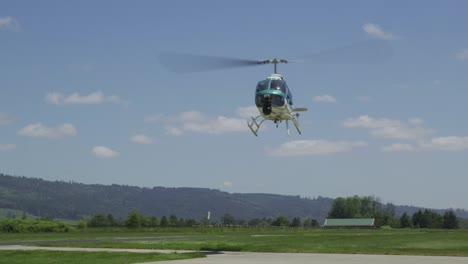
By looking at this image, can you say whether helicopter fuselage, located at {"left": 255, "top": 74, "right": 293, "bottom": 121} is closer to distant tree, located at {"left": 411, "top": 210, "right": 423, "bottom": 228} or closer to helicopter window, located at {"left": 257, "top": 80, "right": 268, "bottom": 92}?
helicopter window, located at {"left": 257, "top": 80, "right": 268, "bottom": 92}

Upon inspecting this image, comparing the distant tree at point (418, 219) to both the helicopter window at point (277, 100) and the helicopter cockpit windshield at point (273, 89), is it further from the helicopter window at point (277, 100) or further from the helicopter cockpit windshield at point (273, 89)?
the helicopter window at point (277, 100)

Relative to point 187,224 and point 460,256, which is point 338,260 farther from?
point 187,224

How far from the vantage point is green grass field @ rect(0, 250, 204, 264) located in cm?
3870

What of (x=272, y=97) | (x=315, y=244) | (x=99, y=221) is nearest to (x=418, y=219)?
(x=99, y=221)

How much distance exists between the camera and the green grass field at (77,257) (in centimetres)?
3870

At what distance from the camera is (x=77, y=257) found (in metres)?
41.4

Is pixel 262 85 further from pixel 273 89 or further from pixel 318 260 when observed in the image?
→ pixel 318 260

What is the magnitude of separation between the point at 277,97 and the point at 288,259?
39.8 ft

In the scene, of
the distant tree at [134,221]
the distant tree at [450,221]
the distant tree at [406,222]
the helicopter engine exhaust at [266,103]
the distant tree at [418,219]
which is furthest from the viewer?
the distant tree at [406,222]

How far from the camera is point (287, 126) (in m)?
49.3

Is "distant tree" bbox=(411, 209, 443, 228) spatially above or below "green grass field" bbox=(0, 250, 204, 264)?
above

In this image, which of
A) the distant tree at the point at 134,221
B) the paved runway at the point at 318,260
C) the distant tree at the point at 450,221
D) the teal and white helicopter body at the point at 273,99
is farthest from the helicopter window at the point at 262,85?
the distant tree at the point at 450,221

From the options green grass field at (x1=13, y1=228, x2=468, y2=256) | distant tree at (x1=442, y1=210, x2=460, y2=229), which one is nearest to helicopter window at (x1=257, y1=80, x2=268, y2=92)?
green grass field at (x1=13, y1=228, x2=468, y2=256)

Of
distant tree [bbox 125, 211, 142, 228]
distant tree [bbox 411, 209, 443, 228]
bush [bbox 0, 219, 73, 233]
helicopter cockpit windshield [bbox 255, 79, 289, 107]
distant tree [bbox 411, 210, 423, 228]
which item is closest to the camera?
helicopter cockpit windshield [bbox 255, 79, 289, 107]
